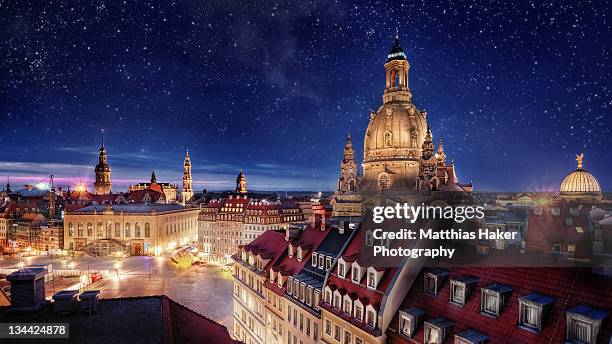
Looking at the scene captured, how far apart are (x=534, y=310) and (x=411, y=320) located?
6526 mm

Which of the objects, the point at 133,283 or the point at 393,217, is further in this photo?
the point at 133,283

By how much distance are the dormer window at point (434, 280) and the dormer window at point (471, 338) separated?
3.61m

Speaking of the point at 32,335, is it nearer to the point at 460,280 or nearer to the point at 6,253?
the point at 460,280

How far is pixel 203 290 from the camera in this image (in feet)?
225

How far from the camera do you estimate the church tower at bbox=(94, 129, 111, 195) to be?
182625mm

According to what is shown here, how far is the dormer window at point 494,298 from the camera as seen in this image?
1734 cm

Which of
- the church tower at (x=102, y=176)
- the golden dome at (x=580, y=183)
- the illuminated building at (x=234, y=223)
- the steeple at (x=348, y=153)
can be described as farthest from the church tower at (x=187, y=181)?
the golden dome at (x=580, y=183)

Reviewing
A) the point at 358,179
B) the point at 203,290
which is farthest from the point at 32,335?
the point at 358,179

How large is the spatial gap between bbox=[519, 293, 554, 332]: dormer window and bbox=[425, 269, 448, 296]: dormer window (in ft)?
16.4

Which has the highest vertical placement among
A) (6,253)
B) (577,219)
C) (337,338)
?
(577,219)

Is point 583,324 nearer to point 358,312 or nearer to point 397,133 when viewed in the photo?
point 358,312

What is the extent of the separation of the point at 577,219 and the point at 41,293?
235ft

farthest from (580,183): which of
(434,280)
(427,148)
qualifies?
(434,280)

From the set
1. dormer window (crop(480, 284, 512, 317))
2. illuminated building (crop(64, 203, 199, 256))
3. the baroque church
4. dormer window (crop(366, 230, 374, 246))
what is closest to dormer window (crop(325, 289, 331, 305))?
dormer window (crop(366, 230, 374, 246))
